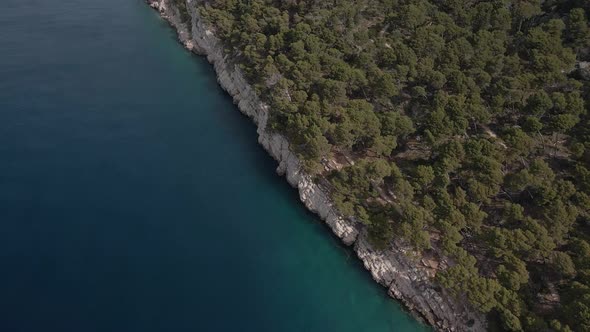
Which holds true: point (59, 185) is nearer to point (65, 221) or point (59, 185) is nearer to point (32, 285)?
point (65, 221)

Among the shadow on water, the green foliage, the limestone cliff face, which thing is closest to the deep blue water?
the shadow on water

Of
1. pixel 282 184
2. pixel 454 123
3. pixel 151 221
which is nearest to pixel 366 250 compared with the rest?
pixel 282 184

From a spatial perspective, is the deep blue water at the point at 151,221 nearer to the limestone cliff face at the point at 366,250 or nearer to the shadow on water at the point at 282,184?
the shadow on water at the point at 282,184

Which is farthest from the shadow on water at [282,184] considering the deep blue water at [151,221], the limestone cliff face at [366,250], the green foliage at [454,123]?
the green foliage at [454,123]

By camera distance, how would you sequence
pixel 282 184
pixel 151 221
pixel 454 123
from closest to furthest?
pixel 151 221, pixel 454 123, pixel 282 184

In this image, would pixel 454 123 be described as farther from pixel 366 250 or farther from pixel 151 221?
pixel 151 221

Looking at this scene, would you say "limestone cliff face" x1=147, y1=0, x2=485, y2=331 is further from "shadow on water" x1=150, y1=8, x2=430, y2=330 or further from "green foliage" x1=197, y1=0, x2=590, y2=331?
"green foliage" x1=197, y1=0, x2=590, y2=331
